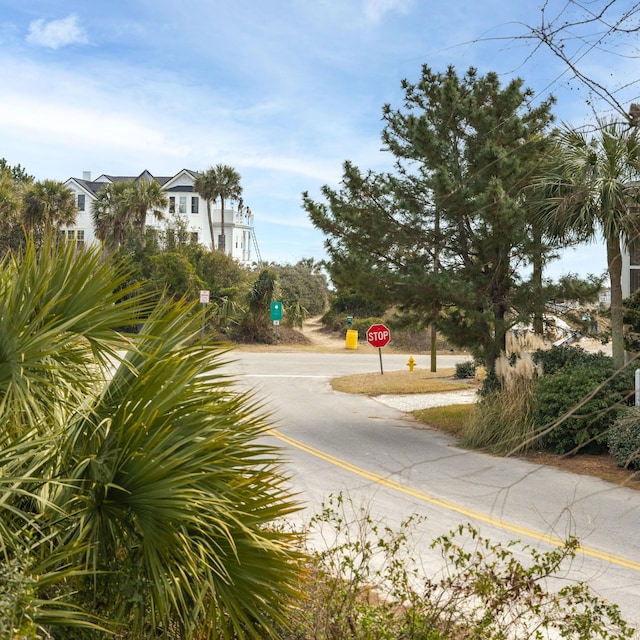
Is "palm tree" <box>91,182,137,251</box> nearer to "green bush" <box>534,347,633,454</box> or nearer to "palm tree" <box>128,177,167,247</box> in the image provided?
"palm tree" <box>128,177,167,247</box>

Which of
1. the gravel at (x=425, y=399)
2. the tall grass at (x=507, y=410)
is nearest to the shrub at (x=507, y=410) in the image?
the tall grass at (x=507, y=410)

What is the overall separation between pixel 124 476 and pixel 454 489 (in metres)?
8.32

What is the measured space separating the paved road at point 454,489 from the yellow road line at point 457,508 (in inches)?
0.6

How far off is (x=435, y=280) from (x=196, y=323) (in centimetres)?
1168

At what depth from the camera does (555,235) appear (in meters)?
15.2

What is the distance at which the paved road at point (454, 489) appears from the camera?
331 inches

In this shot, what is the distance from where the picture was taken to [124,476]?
4.20 meters

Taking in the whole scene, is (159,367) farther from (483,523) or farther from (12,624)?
(483,523)

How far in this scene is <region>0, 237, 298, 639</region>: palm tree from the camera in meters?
4.07

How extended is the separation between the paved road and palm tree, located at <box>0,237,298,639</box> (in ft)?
4.66

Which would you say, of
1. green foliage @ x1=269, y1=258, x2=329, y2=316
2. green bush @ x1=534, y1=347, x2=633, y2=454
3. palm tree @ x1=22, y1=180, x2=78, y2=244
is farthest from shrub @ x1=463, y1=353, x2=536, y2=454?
green foliage @ x1=269, y1=258, x2=329, y2=316

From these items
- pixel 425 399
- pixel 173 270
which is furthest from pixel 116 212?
pixel 425 399

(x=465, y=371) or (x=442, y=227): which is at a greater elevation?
(x=442, y=227)

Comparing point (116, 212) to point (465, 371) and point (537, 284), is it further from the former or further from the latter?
point (537, 284)
